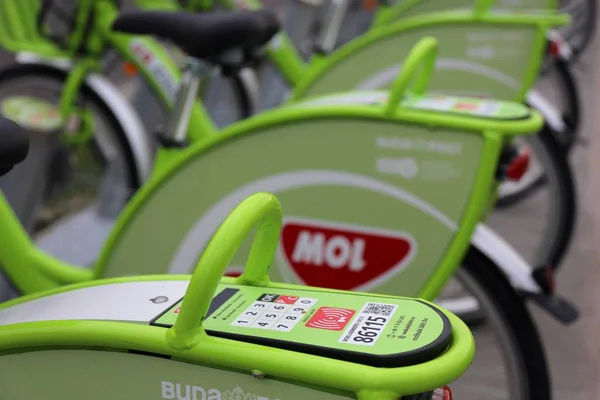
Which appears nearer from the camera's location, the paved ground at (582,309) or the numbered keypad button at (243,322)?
the numbered keypad button at (243,322)

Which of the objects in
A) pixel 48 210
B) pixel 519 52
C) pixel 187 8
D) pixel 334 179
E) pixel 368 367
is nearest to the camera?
pixel 368 367

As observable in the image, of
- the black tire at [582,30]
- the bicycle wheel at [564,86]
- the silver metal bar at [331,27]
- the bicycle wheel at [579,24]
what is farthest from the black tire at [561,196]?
the black tire at [582,30]

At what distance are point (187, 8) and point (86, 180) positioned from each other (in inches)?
25.8

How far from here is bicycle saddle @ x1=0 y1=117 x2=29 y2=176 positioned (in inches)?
24.7

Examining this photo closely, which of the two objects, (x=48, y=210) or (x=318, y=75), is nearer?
(x=318, y=75)

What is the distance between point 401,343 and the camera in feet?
1.80

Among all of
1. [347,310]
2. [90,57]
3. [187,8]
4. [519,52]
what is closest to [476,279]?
[347,310]

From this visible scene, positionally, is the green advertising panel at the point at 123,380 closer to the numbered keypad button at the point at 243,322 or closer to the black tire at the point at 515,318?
the numbered keypad button at the point at 243,322

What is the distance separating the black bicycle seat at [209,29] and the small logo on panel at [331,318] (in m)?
0.66

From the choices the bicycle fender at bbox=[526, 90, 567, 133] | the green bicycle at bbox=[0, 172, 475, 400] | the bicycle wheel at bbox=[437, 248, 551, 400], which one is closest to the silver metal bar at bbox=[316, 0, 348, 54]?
the bicycle fender at bbox=[526, 90, 567, 133]

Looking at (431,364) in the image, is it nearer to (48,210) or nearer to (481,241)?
(481,241)

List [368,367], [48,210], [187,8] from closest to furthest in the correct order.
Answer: [368,367] < [48,210] < [187,8]

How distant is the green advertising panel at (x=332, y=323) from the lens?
0.54 meters

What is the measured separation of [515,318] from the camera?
114cm
